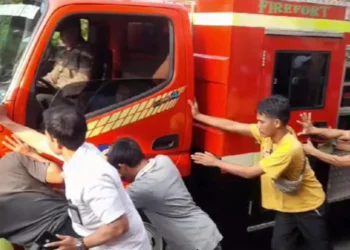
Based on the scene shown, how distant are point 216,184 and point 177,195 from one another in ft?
2.45

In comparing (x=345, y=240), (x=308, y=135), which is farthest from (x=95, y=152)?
(x=345, y=240)

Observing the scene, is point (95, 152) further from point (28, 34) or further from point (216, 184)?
point (216, 184)

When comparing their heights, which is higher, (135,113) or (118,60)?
(118,60)

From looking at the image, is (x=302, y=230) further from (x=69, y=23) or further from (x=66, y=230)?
(x=69, y=23)

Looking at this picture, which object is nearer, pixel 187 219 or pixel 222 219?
pixel 187 219

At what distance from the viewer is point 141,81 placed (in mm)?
3344

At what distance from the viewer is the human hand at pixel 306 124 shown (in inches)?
150

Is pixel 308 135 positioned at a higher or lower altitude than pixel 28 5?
lower

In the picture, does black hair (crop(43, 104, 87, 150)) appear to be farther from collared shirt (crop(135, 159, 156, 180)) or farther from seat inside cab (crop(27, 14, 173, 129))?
seat inside cab (crop(27, 14, 173, 129))

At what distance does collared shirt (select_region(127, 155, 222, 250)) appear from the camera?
2.82 metres

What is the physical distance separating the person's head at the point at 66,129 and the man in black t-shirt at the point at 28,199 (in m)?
0.56

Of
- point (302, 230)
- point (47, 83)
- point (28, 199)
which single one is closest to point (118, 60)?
point (47, 83)

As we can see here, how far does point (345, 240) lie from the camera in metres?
4.87

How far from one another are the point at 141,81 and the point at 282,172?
1030mm
